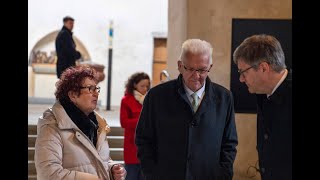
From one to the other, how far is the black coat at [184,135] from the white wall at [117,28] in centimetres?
1204

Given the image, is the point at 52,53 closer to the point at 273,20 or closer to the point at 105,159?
the point at 273,20

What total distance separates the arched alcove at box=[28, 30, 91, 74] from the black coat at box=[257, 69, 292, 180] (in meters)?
12.9

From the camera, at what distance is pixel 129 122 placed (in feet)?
16.5

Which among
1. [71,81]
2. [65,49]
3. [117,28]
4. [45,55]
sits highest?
[117,28]

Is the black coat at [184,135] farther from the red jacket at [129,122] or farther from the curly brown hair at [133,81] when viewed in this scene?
the curly brown hair at [133,81]

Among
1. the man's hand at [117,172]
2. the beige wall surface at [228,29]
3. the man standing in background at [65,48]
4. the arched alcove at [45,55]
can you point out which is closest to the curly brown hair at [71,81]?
the man's hand at [117,172]

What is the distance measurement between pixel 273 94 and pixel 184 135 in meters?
0.62

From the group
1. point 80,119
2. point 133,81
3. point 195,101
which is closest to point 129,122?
point 133,81

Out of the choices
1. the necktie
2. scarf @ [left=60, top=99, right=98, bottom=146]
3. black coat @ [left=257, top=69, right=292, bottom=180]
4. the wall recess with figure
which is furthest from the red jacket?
black coat @ [left=257, top=69, right=292, bottom=180]

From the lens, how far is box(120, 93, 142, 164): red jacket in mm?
4949

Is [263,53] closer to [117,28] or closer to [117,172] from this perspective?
[117,172]

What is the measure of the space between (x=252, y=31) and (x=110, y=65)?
8.94 meters

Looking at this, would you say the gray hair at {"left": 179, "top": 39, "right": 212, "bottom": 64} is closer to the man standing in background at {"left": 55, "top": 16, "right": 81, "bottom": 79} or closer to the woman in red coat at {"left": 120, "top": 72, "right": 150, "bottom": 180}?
the woman in red coat at {"left": 120, "top": 72, "right": 150, "bottom": 180}
